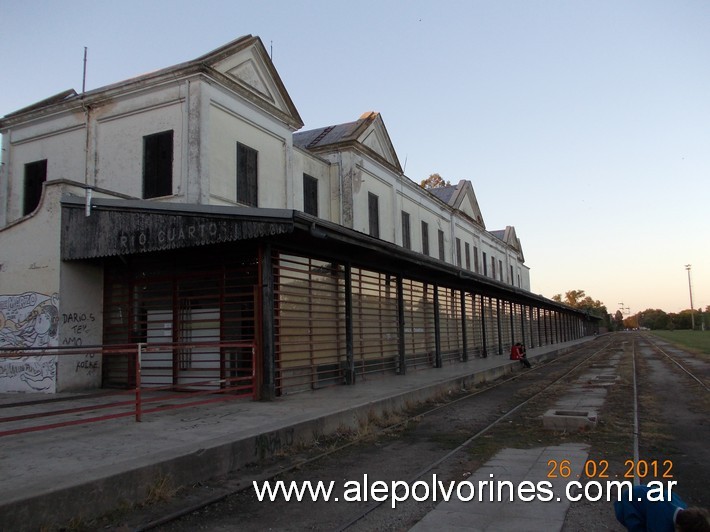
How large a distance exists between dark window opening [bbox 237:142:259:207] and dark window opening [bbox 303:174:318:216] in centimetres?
376

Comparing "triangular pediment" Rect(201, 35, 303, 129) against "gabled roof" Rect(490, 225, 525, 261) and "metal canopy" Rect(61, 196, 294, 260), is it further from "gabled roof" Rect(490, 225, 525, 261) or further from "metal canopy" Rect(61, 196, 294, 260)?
"gabled roof" Rect(490, 225, 525, 261)

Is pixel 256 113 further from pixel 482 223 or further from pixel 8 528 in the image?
pixel 482 223

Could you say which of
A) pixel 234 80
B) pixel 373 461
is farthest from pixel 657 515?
pixel 234 80

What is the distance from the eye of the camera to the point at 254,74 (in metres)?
18.1

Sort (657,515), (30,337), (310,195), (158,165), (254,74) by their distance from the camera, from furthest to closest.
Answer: (310,195) → (254,74) → (158,165) → (30,337) → (657,515)

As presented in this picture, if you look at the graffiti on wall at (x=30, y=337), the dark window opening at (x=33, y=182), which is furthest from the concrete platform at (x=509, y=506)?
the dark window opening at (x=33, y=182)

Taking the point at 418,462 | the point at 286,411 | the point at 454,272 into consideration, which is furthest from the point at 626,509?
the point at 454,272

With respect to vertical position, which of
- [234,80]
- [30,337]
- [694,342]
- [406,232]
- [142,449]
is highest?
[234,80]

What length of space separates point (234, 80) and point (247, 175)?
2848 mm

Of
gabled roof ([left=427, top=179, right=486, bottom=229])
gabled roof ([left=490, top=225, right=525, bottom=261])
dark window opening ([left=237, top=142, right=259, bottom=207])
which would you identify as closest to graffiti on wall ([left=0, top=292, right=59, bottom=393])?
dark window opening ([left=237, top=142, right=259, bottom=207])

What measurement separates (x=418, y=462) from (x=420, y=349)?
15283mm

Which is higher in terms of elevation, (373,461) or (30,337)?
(30,337)

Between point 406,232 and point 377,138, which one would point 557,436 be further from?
point 406,232

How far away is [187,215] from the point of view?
37.4 feet
